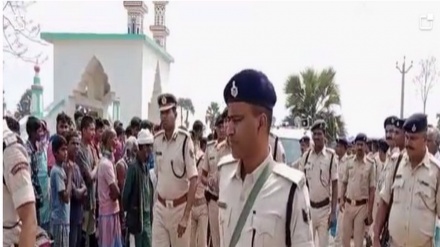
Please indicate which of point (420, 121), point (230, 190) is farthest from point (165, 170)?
point (230, 190)

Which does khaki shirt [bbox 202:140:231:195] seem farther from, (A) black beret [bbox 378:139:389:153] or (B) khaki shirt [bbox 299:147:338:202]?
(A) black beret [bbox 378:139:389:153]

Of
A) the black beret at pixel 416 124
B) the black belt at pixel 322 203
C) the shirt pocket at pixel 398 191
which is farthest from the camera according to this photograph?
the black belt at pixel 322 203

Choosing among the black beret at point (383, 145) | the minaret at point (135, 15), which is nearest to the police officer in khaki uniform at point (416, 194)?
the black beret at point (383, 145)

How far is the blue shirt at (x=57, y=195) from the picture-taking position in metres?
8.32

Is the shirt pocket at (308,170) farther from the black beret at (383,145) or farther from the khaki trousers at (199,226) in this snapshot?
the black beret at (383,145)

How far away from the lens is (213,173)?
31.1 feet

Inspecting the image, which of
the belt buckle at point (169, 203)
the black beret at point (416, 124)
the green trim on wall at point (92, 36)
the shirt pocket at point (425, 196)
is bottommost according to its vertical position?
the belt buckle at point (169, 203)

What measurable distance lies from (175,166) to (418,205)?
8.91 feet

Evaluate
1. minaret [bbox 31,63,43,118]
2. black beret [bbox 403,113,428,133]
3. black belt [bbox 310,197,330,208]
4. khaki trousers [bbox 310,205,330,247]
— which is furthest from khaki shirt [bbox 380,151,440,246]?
minaret [bbox 31,63,43,118]

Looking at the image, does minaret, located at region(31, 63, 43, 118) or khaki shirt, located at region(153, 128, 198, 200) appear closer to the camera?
khaki shirt, located at region(153, 128, 198, 200)

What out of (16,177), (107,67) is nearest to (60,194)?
(16,177)

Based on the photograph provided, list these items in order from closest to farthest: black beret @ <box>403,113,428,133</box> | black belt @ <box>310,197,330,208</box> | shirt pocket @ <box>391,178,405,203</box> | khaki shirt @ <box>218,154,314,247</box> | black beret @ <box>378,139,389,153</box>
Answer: khaki shirt @ <box>218,154,314,247</box>, black beret @ <box>403,113,428,133</box>, shirt pocket @ <box>391,178,405,203</box>, black belt @ <box>310,197,330,208</box>, black beret @ <box>378,139,389,153</box>

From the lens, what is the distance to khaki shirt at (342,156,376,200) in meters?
11.5

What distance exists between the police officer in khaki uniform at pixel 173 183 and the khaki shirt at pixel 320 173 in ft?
9.71
